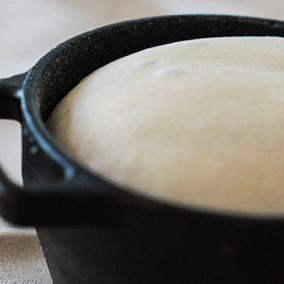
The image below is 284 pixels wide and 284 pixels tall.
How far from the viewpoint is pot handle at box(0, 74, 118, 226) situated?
13.2 inches

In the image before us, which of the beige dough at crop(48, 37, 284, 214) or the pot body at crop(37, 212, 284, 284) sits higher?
the beige dough at crop(48, 37, 284, 214)

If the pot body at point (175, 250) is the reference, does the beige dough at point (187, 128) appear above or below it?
above

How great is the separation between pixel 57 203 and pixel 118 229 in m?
0.04

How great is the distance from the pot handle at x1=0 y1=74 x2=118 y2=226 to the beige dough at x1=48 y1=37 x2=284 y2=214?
34 millimetres

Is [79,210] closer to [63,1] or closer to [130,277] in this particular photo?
[130,277]

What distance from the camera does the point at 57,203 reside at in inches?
13.4

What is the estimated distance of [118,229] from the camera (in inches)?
13.8

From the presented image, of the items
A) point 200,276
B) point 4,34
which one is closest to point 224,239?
point 200,276

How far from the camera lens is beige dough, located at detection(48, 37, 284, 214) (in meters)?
0.37

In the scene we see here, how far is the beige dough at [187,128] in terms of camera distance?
1.21 feet

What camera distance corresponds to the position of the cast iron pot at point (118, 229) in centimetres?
33

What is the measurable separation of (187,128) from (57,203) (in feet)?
0.35

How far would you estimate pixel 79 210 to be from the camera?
343 millimetres

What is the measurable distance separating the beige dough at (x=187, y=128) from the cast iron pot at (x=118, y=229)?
31mm
